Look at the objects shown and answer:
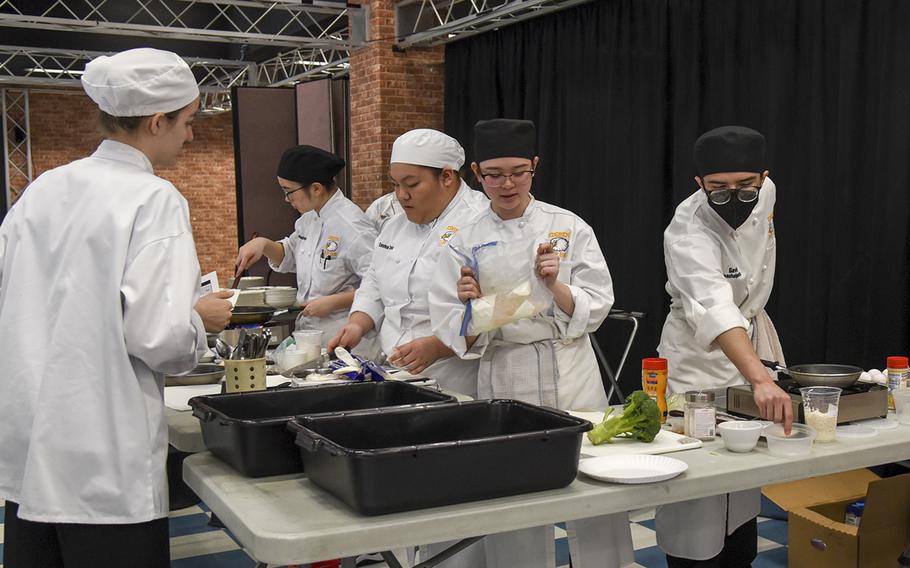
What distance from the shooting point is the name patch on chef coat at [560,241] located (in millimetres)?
2721

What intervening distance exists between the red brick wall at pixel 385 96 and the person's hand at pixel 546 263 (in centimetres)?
589

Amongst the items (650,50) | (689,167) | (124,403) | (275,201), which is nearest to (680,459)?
(124,403)

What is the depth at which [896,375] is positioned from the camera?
237 centimetres

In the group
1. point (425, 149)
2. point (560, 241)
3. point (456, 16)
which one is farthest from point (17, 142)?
point (560, 241)

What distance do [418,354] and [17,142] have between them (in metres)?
12.1

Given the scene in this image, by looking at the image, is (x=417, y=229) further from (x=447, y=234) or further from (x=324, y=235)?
(x=324, y=235)

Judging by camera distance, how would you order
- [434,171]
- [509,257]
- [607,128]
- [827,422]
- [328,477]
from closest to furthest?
[328,477]
[827,422]
[509,257]
[434,171]
[607,128]

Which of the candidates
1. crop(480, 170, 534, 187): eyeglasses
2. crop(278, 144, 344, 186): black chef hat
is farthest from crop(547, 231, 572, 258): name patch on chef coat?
crop(278, 144, 344, 186): black chef hat

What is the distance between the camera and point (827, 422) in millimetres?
2053

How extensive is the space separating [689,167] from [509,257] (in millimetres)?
3603

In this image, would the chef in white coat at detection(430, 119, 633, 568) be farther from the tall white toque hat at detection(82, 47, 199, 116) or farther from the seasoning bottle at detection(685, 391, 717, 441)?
the tall white toque hat at detection(82, 47, 199, 116)

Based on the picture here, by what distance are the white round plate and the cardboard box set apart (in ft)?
3.90

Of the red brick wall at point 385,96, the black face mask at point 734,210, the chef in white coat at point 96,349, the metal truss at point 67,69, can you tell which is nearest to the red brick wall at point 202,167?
the metal truss at point 67,69

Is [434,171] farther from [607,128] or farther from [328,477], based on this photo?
[607,128]
